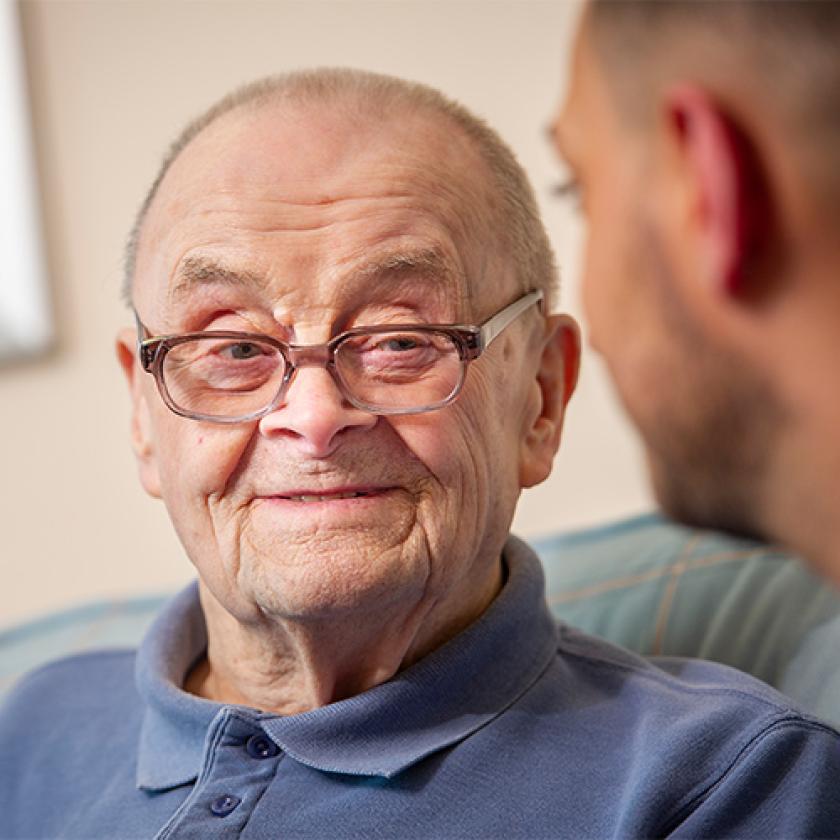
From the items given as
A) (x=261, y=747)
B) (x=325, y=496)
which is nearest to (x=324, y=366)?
Result: (x=325, y=496)

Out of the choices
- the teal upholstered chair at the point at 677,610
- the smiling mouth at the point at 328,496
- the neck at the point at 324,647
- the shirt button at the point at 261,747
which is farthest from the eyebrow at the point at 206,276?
the teal upholstered chair at the point at 677,610

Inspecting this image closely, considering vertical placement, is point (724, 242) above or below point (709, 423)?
above

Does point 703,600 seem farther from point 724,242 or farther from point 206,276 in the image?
point 724,242

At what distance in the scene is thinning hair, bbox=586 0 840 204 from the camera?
717 millimetres

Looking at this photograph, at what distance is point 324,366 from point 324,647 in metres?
0.29

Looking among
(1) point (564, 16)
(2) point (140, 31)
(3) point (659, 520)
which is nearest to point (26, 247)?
(2) point (140, 31)

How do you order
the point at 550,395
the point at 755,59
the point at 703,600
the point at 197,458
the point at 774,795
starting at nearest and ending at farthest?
the point at 755,59 < the point at 774,795 < the point at 197,458 < the point at 550,395 < the point at 703,600

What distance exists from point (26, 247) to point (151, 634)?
119 cm

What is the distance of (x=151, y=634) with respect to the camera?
155 cm

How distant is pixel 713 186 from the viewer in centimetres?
75

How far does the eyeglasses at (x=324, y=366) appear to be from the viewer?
126cm

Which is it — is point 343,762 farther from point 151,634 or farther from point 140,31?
point 140,31

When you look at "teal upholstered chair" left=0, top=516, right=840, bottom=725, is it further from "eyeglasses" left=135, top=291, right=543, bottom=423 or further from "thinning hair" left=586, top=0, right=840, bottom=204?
"thinning hair" left=586, top=0, right=840, bottom=204

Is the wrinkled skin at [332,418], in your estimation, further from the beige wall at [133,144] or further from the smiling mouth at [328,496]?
the beige wall at [133,144]
